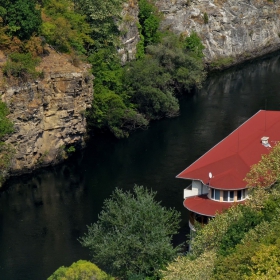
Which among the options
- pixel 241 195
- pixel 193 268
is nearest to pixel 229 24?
pixel 241 195

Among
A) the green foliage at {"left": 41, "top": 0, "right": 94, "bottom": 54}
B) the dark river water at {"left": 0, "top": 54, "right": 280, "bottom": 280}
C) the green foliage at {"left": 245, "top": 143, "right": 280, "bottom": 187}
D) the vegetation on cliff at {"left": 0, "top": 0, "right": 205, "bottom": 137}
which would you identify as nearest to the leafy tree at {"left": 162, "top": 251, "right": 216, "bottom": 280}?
the green foliage at {"left": 245, "top": 143, "right": 280, "bottom": 187}

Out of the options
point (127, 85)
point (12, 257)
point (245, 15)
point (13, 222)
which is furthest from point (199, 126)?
point (245, 15)

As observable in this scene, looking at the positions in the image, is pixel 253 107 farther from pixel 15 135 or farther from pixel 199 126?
pixel 15 135

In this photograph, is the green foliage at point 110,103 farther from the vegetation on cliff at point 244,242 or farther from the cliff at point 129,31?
the vegetation on cliff at point 244,242

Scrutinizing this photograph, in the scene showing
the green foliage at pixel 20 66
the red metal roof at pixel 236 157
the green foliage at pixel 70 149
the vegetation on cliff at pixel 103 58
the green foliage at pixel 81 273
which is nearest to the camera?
the green foliage at pixel 81 273

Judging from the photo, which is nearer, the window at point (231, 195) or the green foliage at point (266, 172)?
the green foliage at point (266, 172)

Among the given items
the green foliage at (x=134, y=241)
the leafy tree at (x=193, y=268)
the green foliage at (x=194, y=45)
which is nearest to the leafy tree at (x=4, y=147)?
the green foliage at (x=134, y=241)
